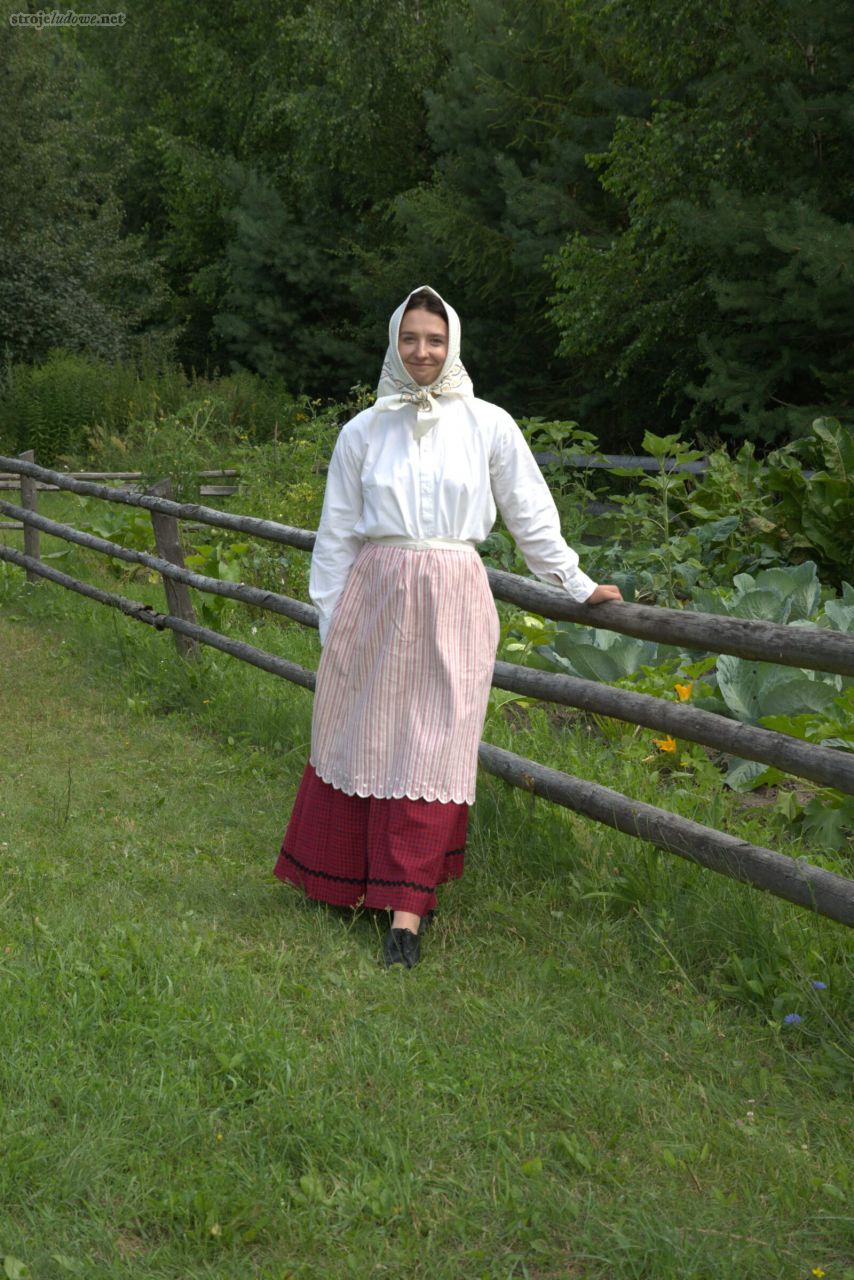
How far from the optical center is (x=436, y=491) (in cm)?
370

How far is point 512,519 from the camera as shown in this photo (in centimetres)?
383

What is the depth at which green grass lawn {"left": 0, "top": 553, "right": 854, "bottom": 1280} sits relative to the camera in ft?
8.11

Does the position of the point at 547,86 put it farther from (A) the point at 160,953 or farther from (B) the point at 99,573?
(A) the point at 160,953

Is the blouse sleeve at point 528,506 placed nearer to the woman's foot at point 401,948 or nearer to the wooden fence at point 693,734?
the wooden fence at point 693,734

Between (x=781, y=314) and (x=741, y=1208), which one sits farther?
(x=781, y=314)

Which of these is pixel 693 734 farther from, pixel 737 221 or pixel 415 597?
pixel 737 221

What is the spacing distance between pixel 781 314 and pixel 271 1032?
12.1 m

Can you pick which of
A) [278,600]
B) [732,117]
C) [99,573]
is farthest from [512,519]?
[732,117]

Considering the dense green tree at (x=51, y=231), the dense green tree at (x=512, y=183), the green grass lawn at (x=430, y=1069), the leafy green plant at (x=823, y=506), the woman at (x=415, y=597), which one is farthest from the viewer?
the dense green tree at (x=51, y=231)

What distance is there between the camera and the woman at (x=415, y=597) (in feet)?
12.1

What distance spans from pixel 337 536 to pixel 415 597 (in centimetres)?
33

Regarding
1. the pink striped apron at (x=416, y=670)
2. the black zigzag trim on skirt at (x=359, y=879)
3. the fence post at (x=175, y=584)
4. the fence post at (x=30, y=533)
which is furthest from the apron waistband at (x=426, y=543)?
the fence post at (x=30, y=533)

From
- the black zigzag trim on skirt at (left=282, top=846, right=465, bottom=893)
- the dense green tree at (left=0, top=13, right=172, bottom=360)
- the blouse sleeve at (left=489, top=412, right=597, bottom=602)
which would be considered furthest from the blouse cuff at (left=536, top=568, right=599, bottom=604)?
the dense green tree at (left=0, top=13, right=172, bottom=360)

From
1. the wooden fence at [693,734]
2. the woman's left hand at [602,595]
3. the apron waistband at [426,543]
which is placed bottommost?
the wooden fence at [693,734]
